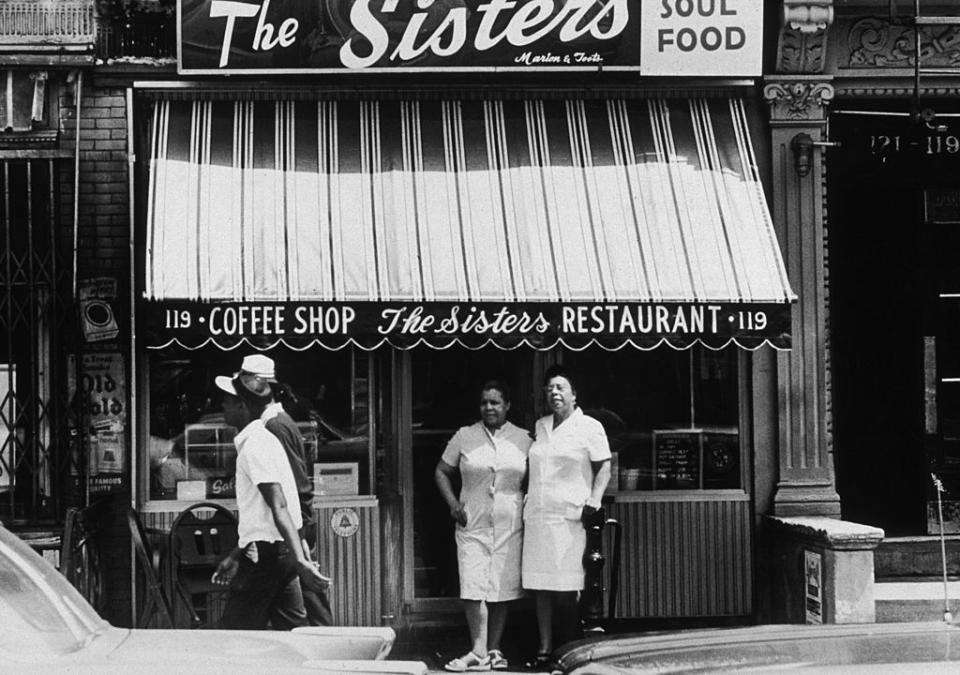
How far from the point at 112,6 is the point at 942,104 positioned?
20.7ft

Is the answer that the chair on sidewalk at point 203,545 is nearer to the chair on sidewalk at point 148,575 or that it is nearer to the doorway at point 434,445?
the chair on sidewalk at point 148,575

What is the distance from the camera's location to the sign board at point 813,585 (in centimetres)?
911

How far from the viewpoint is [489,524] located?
8961 mm

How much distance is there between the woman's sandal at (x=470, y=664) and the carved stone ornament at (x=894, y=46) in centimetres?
518

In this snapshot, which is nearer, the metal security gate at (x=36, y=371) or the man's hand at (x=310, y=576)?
the man's hand at (x=310, y=576)

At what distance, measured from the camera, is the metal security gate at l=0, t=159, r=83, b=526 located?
31.2ft

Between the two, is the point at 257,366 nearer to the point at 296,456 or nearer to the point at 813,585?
the point at 296,456

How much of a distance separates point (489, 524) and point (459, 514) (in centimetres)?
21

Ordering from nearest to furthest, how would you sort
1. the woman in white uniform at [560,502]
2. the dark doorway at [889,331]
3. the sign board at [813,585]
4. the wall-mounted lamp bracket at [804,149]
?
the woman in white uniform at [560,502]
the sign board at [813,585]
the wall-mounted lamp bracket at [804,149]
the dark doorway at [889,331]

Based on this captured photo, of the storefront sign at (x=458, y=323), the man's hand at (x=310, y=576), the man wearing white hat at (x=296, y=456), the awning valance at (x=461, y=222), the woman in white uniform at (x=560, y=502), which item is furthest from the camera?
the woman in white uniform at (x=560, y=502)

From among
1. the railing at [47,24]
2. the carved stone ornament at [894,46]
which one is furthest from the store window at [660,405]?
the railing at [47,24]

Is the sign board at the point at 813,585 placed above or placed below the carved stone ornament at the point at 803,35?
below

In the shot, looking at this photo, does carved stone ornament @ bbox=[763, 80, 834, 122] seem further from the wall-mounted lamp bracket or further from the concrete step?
the concrete step

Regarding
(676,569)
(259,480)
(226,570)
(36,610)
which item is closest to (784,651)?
(36,610)
